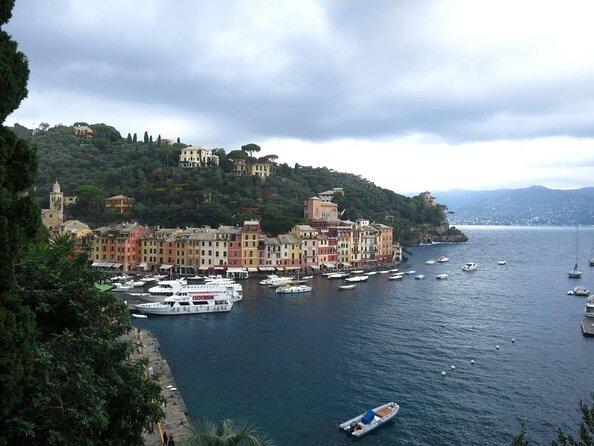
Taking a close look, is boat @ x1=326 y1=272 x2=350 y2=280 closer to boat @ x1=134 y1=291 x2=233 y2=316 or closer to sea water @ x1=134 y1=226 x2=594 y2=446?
sea water @ x1=134 y1=226 x2=594 y2=446

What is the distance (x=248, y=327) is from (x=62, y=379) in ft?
111

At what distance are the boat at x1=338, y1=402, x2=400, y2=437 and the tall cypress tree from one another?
17985 millimetres

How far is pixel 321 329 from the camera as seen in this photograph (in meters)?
44.1

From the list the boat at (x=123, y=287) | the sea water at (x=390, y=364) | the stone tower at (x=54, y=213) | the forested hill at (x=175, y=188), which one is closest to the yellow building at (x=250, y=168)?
the forested hill at (x=175, y=188)

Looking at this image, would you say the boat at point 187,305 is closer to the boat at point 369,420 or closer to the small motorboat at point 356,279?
the small motorboat at point 356,279

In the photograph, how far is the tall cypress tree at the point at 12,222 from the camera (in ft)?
29.8

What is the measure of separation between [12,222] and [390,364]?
3017 centimetres

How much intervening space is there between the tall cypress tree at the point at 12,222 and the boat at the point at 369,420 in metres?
18.0

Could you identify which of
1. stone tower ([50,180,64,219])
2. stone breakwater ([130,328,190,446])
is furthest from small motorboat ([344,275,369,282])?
stone tower ([50,180,64,219])

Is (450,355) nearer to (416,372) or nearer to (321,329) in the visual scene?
(416,372)

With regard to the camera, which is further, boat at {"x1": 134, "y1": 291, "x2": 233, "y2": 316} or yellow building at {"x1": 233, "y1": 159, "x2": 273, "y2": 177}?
yellow building at {"x1": 233, "y1": 159, "x2": 273, "y2": 177}

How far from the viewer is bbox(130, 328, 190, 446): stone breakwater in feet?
68.1

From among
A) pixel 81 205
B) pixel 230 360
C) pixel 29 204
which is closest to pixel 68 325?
pixel 29 204

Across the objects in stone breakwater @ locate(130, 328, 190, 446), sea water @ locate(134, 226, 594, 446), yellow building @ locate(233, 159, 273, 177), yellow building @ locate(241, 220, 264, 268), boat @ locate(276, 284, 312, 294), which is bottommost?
sea water @ locate(134, 226, 594, 446)
